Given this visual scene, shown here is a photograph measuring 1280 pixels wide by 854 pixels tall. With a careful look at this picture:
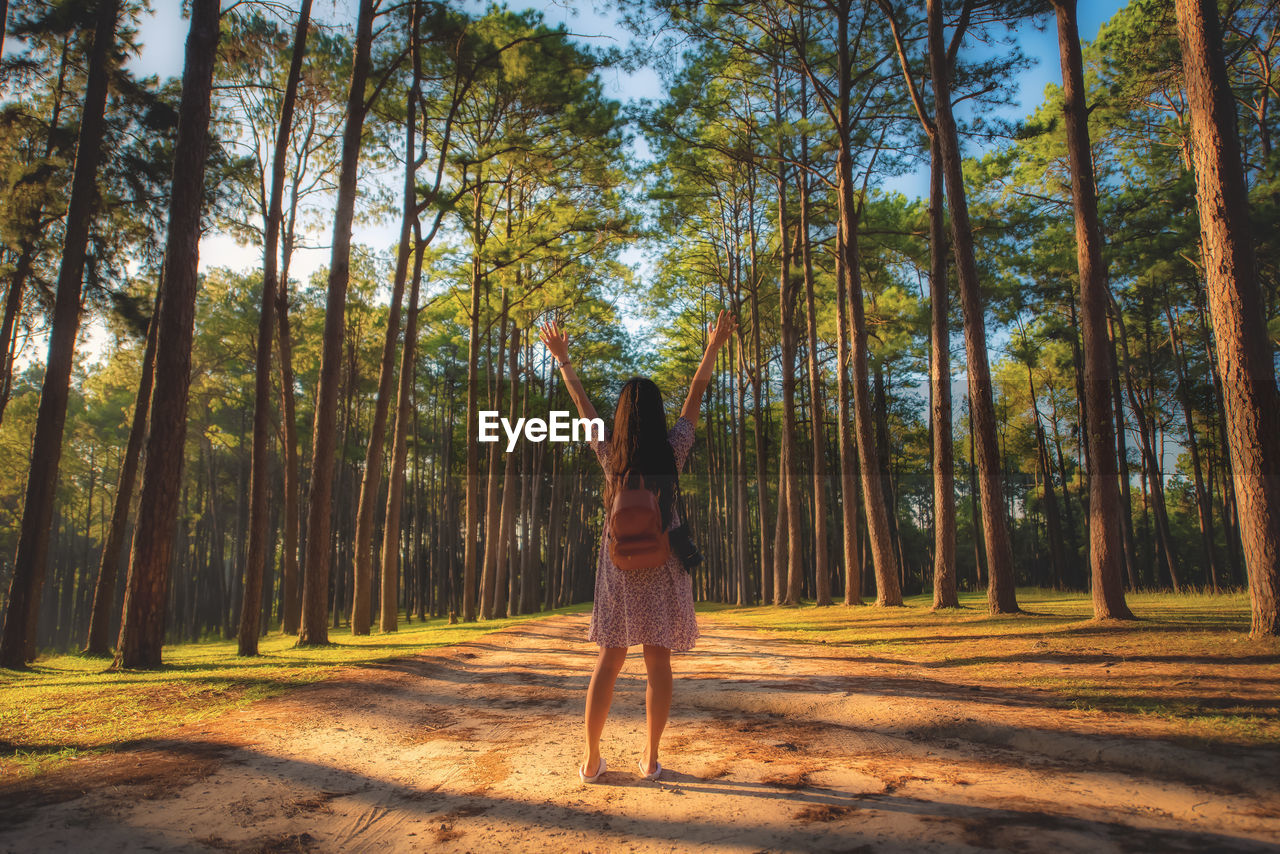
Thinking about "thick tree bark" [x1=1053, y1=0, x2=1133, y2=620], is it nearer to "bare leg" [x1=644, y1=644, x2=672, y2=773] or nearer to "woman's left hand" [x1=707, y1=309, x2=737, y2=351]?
"woman's left hand" [x1=707, y1=309, x2=737, y2=351]

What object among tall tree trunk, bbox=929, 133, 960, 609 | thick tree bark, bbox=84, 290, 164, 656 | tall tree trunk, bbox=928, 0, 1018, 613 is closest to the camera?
tall tree trunk, bbox=928, 0, 1018, 613

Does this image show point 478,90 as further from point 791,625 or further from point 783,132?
point 791,625

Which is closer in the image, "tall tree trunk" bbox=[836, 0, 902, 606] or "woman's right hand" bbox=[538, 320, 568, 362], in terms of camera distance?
"woman's right hand" bbox=[538, 320, 568, 362]

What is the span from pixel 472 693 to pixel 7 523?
3533cm

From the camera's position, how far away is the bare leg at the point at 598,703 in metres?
2.99

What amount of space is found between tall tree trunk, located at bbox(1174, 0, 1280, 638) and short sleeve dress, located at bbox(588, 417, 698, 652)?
5.11 metres

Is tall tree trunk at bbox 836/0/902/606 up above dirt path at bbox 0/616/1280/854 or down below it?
above

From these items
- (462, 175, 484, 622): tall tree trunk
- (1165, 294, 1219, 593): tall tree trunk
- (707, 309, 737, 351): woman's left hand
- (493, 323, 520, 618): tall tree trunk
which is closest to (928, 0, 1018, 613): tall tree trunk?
(707, 309, 737, 351): woman's left hand

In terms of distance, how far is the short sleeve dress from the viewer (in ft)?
9.84

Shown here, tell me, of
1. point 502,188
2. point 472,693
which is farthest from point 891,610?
point 502,188

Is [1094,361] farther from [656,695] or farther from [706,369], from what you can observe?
[656,695]

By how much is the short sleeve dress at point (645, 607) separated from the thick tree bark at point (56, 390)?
390 inches

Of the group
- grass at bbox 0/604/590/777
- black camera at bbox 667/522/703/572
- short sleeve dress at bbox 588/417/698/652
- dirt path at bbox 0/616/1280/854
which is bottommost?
grass at bbox 0/604/590/777

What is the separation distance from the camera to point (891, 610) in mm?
12133
